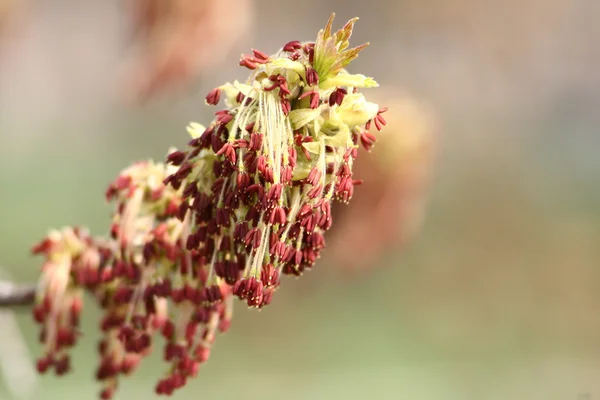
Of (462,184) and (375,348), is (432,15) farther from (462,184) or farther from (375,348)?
(375,348)


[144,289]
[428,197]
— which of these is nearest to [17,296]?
[144,289]

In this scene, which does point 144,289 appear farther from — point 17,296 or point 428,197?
point 428,197

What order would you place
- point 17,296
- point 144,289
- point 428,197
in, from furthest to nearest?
1. point 428,197
2. point 17,296
3. point 144,289

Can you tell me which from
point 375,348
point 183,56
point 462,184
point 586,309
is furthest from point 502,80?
point 183,56

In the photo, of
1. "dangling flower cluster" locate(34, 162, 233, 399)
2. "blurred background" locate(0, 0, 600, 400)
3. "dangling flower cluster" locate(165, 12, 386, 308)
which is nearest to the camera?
"dangling flower cluster" locate(165, 12, 386, 308)

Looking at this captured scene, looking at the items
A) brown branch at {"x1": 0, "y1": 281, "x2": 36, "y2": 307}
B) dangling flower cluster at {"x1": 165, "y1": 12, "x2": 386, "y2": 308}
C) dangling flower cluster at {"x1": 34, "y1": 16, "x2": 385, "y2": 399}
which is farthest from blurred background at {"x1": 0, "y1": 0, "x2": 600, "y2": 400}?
dangling flower cluster at {"x1": 165, "y1": 12, "x2": 386, "y2": 308}

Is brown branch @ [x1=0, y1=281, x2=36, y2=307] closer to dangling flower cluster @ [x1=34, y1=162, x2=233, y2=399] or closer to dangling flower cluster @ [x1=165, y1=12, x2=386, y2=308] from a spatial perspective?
dangling flower cluster @ [x1=34, y1=162, x2=233, y2=399]
